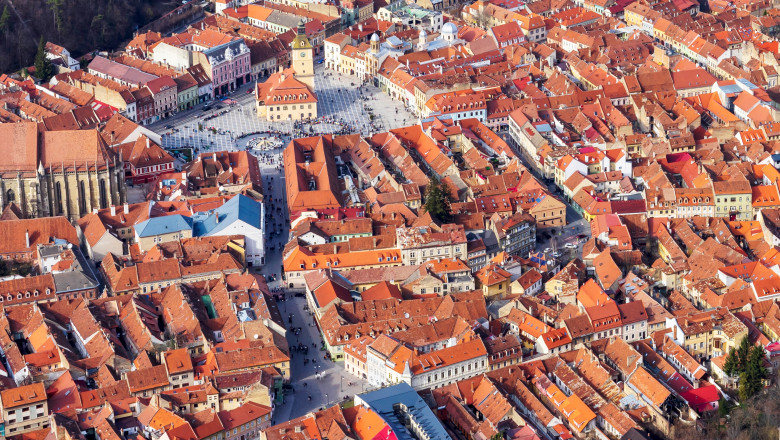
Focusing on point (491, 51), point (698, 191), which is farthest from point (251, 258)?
point (491, 51)

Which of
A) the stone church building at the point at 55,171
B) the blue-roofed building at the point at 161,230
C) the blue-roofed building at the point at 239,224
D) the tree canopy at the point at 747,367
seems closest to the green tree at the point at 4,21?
the stone church building at the point at 55,171

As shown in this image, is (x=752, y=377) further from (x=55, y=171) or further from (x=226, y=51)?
(x=226, y=51)

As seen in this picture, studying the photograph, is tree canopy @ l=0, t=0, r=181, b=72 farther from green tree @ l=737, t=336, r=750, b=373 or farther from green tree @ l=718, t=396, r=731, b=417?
green tree @ l=718, t=396, r=731, b=417

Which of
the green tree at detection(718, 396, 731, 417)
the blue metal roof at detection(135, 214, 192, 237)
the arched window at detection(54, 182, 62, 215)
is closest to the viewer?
the green tree at detection(718, 396, 731, 417)

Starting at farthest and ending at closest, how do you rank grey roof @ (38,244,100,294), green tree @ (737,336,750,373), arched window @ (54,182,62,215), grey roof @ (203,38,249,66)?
grey roof @ (203,38,249,66) → arched window @ (54,182,62,215) → grey roof @ (38,244,100,294) → green tree @ (737,336,750,373)

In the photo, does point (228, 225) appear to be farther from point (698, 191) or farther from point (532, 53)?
point (532, 53)

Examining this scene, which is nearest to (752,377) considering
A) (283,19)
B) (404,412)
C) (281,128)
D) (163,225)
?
(404,412)

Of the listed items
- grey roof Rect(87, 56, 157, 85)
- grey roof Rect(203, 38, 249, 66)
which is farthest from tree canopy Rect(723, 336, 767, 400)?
grey roof Rect(203, 38, 249, 66)
